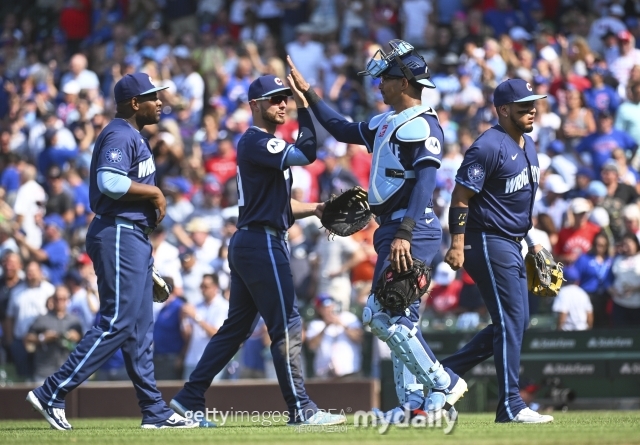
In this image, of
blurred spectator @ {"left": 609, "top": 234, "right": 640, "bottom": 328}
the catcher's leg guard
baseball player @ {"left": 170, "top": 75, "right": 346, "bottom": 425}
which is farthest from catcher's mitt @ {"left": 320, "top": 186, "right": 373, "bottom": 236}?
blurred spectator @ {"left": 609, "top": 234, "right": 640, "bottom": 328}

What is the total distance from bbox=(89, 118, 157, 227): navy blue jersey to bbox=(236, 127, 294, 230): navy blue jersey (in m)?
0.74

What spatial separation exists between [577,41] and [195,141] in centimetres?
638

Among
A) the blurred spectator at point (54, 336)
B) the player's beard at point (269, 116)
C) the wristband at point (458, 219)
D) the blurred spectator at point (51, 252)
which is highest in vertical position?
the player's beard at point (269, 116)

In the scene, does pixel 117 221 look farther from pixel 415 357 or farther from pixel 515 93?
pixel 515 93

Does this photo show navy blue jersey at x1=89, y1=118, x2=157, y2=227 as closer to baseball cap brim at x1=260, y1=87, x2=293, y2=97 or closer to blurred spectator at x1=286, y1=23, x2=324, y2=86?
baseball cap brim at x1=260, y1=87, x2=293, y2=97

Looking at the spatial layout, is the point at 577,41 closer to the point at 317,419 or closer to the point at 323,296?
the point at 323,296

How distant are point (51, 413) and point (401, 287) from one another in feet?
→ 9.13

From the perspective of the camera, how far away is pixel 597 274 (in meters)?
13.5

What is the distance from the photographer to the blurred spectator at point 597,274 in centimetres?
1330

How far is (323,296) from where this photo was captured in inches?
548

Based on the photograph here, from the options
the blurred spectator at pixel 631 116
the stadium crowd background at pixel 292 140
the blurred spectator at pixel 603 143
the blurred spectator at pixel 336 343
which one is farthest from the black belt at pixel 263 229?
the blurred spectator at pixel 631 116

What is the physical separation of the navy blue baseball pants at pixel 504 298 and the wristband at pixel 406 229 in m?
0.92

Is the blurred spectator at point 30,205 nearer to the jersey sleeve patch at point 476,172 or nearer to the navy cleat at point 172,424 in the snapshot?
the navy cleat at point 172,424

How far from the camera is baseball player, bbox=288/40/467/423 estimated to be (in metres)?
7.83
